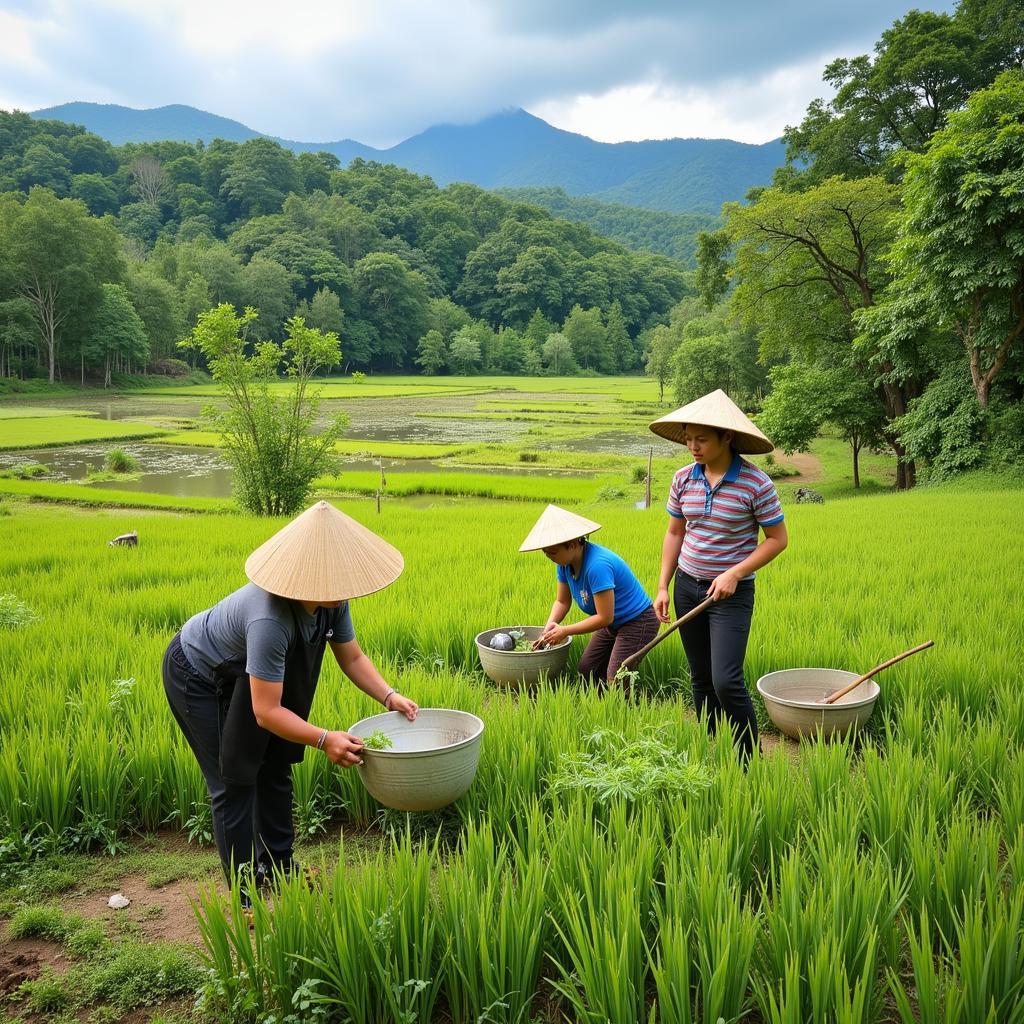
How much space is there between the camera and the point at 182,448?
26.7 meters

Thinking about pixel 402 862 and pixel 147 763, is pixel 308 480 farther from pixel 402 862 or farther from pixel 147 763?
pixel 402 862

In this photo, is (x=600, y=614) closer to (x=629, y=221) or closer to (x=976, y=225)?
(x=976, y=225)

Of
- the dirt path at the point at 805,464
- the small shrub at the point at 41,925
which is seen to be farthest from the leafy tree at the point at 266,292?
the small shrub at the point at 41,925

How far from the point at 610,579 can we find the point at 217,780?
7.00ft

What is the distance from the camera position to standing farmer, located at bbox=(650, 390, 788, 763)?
11.7ft

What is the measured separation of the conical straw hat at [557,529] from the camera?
3949 mm

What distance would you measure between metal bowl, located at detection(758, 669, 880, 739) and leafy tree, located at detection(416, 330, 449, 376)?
3216 inches

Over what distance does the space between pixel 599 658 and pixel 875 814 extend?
200 cm

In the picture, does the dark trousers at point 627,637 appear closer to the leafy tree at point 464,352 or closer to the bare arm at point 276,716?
the bare arm at point 276,716

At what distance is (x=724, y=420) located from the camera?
355cm

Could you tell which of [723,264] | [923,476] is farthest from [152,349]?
[923,476]

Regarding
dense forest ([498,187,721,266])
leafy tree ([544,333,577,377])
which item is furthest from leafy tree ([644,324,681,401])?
dense forest ([498,187,721,266])

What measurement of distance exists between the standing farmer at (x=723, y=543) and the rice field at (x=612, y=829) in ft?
0.95

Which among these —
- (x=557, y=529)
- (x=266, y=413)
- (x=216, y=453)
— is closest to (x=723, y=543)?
(x=557, y=529)
